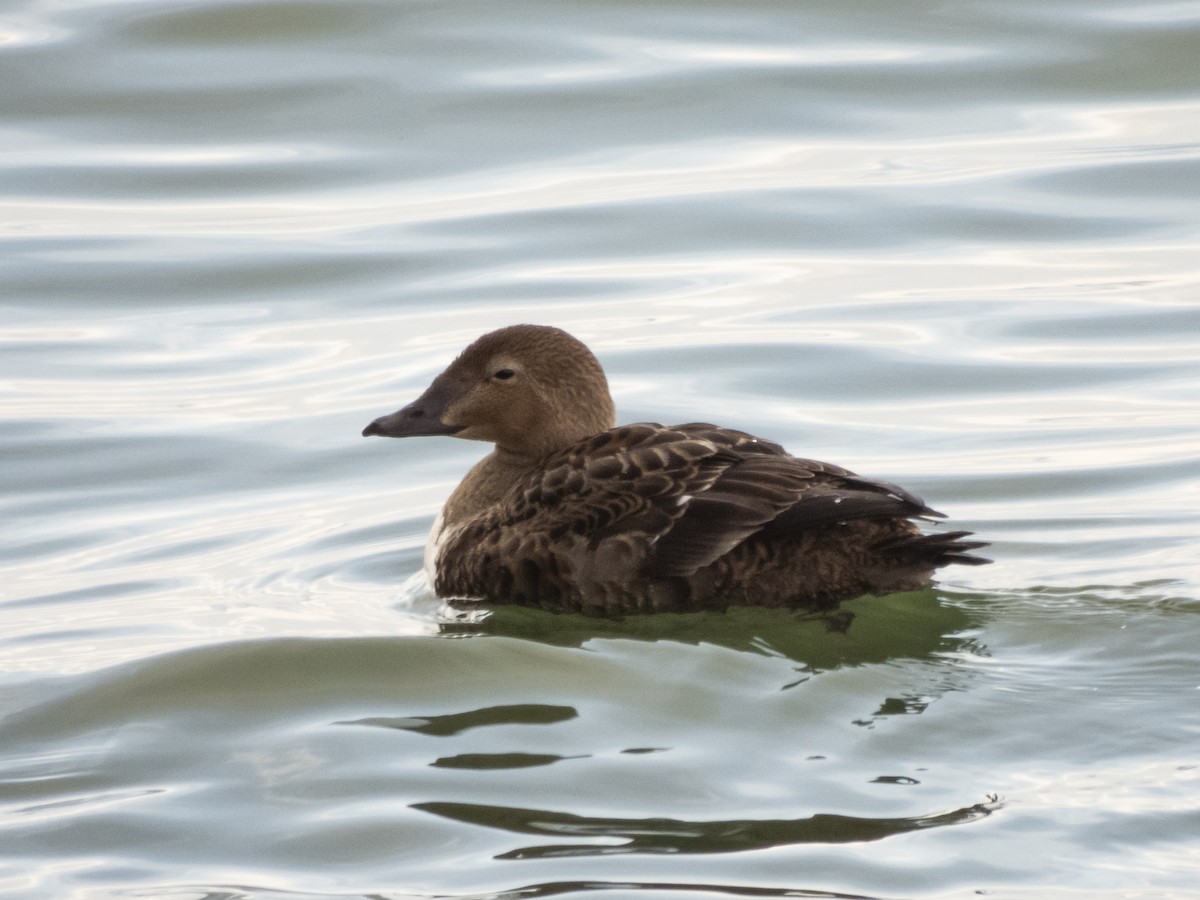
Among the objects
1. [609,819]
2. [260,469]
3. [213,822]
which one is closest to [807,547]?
[609,819]

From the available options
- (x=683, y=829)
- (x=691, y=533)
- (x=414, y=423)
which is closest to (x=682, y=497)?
(x=691, y=533)

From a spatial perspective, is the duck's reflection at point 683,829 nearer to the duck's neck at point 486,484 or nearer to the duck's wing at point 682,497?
the duck's wing at point 682,497

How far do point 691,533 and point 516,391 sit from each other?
1.16 meters

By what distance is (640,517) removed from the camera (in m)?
6.96

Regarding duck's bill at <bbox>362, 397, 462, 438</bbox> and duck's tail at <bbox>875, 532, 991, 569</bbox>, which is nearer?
duck's tail at <bbox>875, 532, 991, 569</bbox>

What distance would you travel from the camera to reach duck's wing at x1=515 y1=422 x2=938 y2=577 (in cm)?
669

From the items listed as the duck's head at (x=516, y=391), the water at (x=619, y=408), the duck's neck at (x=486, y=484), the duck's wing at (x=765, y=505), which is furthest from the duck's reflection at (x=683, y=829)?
the duck's head at (x=516, y=391)

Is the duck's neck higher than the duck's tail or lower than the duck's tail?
higher

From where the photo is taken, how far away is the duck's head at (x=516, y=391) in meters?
7.65

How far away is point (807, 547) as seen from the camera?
6.79m

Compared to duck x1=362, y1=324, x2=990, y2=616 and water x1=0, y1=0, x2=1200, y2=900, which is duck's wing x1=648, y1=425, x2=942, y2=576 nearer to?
duck x1=362, y1=324, x2=990, y2=616

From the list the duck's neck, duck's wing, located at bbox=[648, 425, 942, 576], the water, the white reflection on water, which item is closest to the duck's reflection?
the water

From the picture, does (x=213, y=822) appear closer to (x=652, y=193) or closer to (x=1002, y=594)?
(x=1002, y=594)

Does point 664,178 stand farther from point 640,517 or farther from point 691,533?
point 691,533
